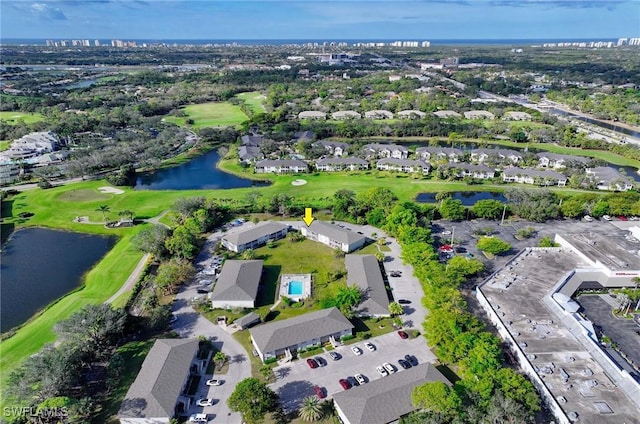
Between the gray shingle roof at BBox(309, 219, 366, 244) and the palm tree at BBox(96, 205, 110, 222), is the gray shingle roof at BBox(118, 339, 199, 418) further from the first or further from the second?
the palm tree at BBox(96, 205, 110, 222)

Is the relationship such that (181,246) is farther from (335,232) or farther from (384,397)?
(384,397)

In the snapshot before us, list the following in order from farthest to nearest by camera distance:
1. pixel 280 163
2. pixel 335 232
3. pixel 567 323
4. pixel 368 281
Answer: pixel 280 163 < pixel 335 232 < pixel 368 281 < pixel 567 323

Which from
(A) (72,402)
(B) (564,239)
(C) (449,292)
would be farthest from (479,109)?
(A) (72,402)

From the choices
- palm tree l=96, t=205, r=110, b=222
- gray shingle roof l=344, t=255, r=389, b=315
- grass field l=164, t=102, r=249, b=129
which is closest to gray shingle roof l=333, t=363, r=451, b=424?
gray shingle roof l=344, t=255, r=389, b=315

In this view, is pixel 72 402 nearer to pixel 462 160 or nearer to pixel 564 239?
pixel 564 239

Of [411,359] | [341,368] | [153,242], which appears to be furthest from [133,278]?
[411,359]

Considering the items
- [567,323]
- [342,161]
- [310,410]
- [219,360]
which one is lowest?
[219,360]

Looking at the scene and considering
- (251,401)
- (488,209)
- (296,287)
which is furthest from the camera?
(488,209)

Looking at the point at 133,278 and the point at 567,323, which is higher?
the point at 567,323
